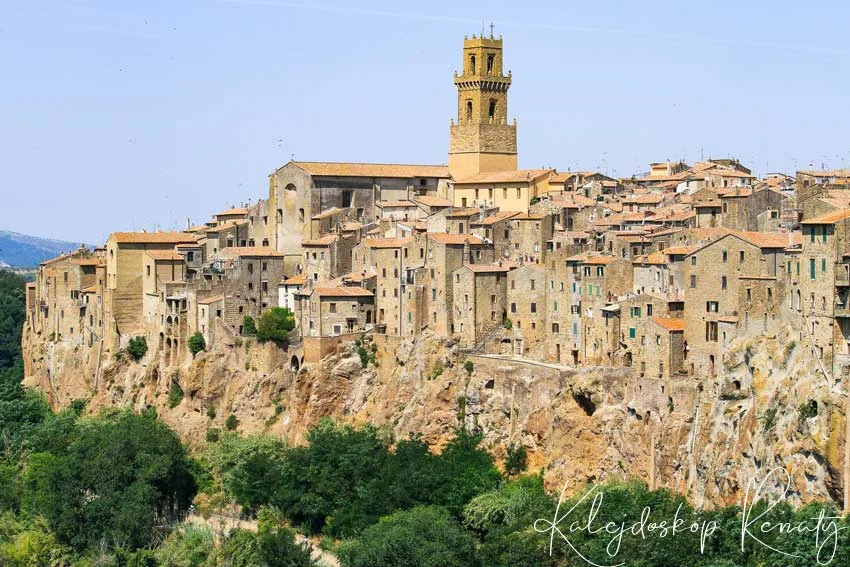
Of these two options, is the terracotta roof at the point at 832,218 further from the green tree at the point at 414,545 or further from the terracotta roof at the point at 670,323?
the green tree at the point at 414,545

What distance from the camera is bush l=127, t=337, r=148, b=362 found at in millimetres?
93438

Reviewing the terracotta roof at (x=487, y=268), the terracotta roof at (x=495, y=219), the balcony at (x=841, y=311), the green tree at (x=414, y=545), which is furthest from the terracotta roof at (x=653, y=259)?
the green tree at (x=414, y=545)

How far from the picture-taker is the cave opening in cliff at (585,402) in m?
70.4

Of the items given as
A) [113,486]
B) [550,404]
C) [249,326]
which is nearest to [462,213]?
[249,326]

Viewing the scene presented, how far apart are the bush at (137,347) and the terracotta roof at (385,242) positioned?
14185 millimetres

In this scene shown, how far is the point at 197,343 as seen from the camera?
8888 centimetres

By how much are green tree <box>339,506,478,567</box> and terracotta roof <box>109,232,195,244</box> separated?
31478mm

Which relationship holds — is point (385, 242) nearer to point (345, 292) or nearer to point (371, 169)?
point (345, 292)

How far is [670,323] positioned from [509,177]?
27.1 m

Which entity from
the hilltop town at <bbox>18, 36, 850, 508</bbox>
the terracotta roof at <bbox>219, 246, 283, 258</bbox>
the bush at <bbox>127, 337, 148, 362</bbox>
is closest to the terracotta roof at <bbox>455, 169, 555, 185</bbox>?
the hilltop town at <bbox>18, 36, 850, 508</bbox>

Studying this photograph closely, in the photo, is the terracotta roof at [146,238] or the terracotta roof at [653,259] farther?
the terracotta roof at [146,238]

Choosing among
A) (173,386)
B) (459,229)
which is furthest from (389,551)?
(173,386)

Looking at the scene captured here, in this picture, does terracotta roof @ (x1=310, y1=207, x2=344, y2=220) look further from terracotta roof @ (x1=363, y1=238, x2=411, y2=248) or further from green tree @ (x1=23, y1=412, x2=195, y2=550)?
green tree @ (x1=23, y1=412, x2=195, y2=550)

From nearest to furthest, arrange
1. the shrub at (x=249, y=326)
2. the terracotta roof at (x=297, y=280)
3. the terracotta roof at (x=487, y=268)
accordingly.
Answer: the terracotta roof at (x=487, y=268), the terracotta roof at (x=297, y=280), the shrub at (x=249, y=326)
